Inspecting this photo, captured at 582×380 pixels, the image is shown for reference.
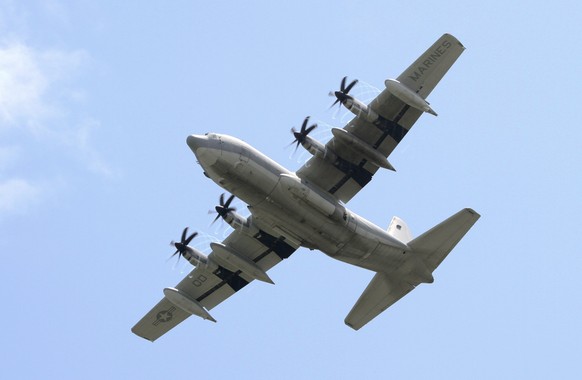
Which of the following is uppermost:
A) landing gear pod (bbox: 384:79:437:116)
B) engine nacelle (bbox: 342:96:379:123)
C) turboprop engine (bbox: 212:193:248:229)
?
landing gear pod (bbox: 384:79:437:116)

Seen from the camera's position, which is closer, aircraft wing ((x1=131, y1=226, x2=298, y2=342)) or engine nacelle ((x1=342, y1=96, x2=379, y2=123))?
engine nacelle ((x1=342, y1=96, x2=379, y2=123))

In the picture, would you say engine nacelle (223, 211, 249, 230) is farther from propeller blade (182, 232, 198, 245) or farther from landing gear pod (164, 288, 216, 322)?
landing gear pod (164, 288, 216, 322)

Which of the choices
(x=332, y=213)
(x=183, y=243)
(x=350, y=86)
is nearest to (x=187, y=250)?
(x=183, y=243)

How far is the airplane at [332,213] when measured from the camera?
153 feet

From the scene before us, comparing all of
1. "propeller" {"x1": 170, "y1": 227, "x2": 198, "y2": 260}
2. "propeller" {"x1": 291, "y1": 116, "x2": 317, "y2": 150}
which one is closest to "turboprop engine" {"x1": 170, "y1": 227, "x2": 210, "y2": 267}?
"propeller" {"x1": 170, "y1": 227, "x2": 198, "y2": 260}

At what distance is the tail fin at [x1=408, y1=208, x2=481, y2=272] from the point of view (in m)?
49.6

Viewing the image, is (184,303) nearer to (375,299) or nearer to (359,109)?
(375,299)

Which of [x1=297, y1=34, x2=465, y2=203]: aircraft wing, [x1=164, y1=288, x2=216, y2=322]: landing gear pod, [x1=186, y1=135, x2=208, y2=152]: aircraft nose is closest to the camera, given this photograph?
[x1=186, y1=135, x2=208, y2=152]: aircraft nose

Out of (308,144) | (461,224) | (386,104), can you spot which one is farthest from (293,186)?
(461,224)

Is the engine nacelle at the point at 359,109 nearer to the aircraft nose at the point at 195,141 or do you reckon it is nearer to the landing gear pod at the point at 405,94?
the landing gear pod at the point at 405,94

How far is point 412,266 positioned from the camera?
2008 inches

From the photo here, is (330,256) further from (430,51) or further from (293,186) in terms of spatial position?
(430,51)

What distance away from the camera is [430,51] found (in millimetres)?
47250

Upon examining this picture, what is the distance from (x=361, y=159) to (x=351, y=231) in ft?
11.9
